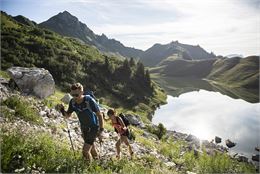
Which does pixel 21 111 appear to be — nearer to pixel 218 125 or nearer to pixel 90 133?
pixel 90 133

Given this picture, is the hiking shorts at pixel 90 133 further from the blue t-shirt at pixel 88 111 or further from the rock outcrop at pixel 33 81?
the rock outcrop at pixel 33 81

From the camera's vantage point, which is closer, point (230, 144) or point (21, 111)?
point (21, 111)

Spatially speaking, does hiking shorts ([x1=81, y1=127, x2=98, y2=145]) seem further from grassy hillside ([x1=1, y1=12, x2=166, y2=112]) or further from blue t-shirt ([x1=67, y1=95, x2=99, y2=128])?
grassy hillside ([x1=1, y1=12, x2=166, y2=112])

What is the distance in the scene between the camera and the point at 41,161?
8461 mm

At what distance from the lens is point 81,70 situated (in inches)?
2788

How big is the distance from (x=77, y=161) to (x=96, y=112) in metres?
1.46

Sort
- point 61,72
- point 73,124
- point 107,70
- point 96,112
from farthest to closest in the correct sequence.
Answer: point 107,70, point 61,72, point 73,124, point 96,112

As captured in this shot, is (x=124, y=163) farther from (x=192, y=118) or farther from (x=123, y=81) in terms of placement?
(x=123, y=81)

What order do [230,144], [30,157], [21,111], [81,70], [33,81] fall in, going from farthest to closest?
[81,70] < [230,144] < [33,81] < [21,111] < [30,157]

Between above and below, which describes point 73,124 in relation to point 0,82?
below

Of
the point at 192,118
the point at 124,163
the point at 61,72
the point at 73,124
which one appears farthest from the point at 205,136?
the point at 124,163

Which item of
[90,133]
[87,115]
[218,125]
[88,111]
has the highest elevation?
[88,111]

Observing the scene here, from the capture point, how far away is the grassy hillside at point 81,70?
5775 centimetres

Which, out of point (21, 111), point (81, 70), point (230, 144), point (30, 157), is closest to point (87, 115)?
point (30, 157)
